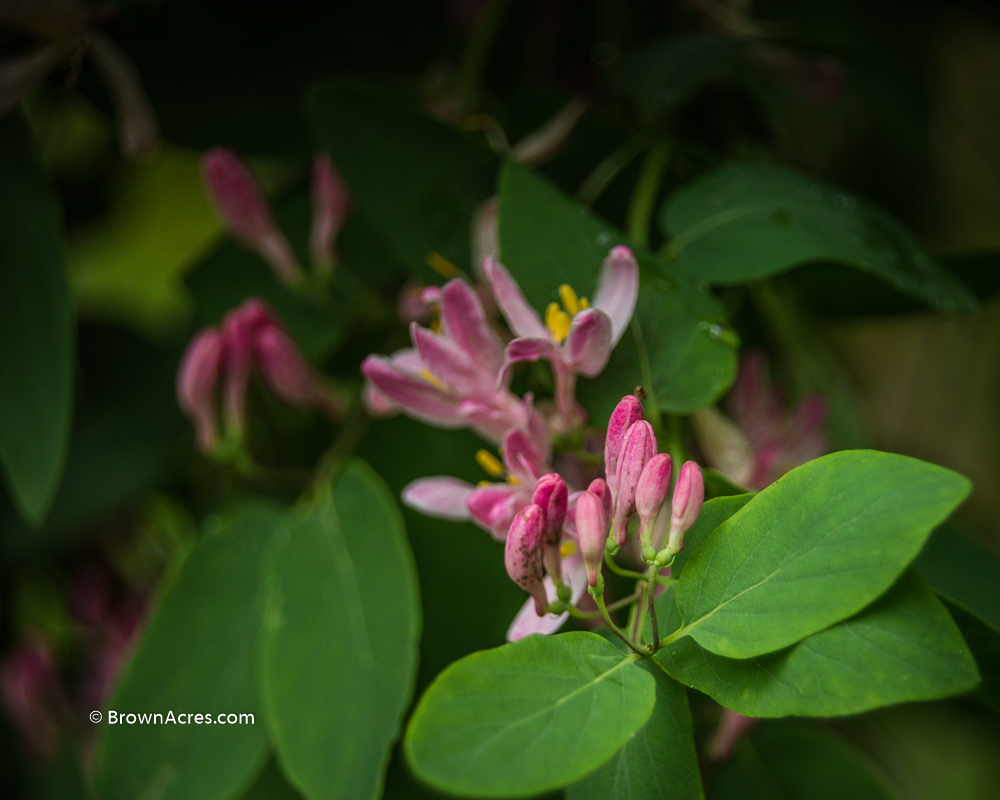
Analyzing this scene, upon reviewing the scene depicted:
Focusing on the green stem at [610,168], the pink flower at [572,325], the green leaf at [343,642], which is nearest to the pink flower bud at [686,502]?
the pink flower at [572,325]

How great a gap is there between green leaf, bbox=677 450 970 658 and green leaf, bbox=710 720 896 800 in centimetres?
35

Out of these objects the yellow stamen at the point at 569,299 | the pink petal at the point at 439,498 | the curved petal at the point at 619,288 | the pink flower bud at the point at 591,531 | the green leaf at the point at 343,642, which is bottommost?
the green leaf at the point at 343,642

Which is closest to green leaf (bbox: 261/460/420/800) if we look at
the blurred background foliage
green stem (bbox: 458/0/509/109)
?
the blurred background foliage

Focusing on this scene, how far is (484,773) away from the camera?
10.3 inches

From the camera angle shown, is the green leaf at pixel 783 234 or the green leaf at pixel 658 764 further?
the green leaf at pixel 783 234

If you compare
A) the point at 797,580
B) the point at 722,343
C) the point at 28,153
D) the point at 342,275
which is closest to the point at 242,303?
the point at 342,275

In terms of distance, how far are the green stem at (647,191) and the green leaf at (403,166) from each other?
0.12 metres

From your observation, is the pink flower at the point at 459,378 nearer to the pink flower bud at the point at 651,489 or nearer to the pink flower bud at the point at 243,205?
the pink flower bud at the point at 651,489

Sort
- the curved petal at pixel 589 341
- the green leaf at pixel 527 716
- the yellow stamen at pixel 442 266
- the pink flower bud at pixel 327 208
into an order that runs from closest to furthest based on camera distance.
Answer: the green leaf at pixel 527 716 → the curved petal at pixel 589 341 → the yellow stamen at pixel 442 266 → the pink flower bud at pixel 327 208

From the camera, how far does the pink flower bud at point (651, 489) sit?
0.34 metres

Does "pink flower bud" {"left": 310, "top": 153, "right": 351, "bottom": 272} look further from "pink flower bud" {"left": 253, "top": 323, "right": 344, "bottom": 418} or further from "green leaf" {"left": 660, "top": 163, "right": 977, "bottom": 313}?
"green leaf" {"left": 660, "top": 163, "right": 977, "bottom": 313}

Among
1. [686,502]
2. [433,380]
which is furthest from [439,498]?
[686,502]

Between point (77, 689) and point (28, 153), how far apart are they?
742 millimetres

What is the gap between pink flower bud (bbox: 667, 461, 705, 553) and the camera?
1.11ft
